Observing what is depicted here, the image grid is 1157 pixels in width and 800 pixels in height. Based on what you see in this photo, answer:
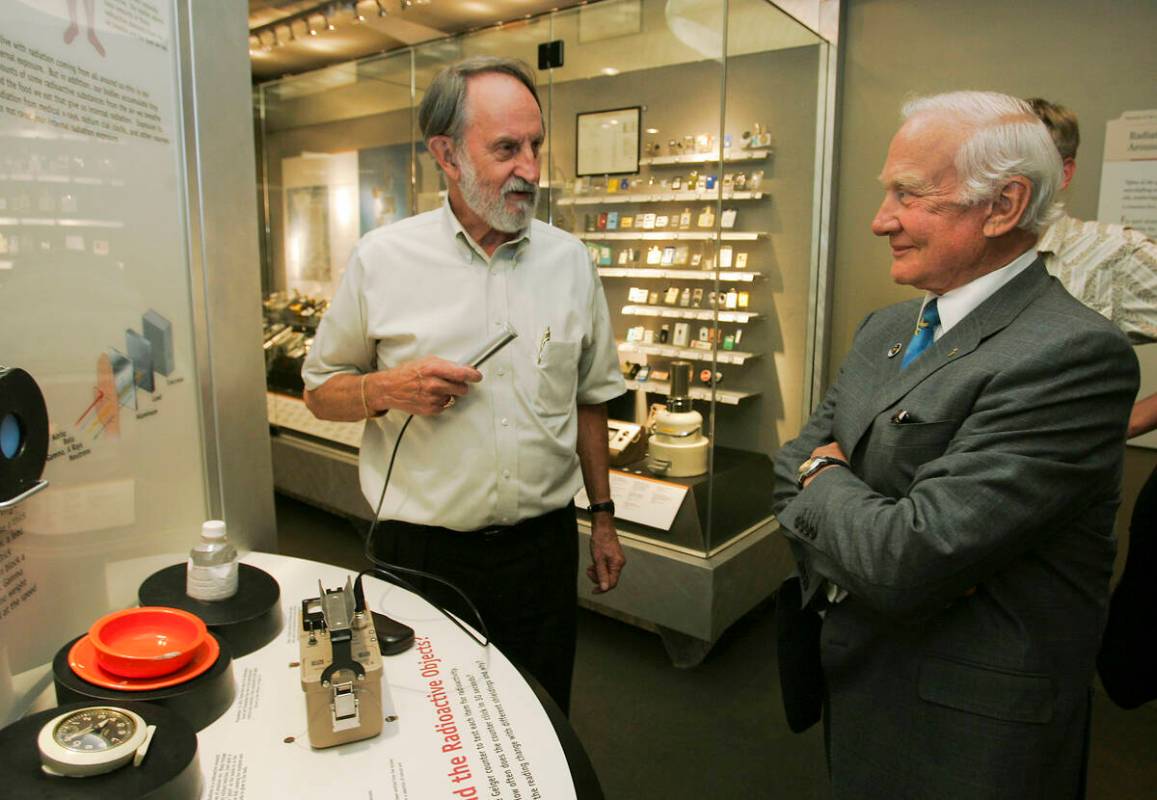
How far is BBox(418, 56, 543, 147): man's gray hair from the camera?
156 centimetres

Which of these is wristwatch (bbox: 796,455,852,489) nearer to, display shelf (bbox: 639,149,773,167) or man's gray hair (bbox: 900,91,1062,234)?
man's gray hair (bbox: 900,91,1062,234)

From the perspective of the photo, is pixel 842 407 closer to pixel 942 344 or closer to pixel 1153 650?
pixel 942 344

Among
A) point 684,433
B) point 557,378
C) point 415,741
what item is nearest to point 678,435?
point 684,433

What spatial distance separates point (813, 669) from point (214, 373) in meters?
1.24

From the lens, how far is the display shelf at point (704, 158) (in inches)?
118

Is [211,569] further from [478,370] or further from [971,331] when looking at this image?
[971,331]

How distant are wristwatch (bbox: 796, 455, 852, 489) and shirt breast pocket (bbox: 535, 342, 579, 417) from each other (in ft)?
1.77

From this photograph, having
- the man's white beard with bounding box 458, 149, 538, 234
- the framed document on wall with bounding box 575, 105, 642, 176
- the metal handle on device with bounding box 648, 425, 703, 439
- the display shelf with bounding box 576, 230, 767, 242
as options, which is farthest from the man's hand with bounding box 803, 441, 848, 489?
the framed document on wall with bounding box 575, 105, 642, 176

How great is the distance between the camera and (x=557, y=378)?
1632mm

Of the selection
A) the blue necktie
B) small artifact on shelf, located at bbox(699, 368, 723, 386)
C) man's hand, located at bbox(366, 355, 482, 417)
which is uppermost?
Answer: the blue necktie

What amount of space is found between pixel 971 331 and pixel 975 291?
82 mm

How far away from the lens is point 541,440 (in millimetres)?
1578

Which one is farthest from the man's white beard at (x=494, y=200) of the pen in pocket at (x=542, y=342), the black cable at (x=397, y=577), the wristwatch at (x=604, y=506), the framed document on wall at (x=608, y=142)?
the framed document on wall at (x=608, y=142)

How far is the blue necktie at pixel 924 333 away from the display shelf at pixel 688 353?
1.78 m
